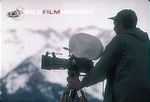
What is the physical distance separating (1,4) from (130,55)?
113 inches

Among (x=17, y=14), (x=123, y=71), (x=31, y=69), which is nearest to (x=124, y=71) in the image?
(x=123, y=71)

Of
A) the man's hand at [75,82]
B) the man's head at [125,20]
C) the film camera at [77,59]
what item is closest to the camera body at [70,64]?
the film camera at [77,59]

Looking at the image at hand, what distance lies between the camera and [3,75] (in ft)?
15.2

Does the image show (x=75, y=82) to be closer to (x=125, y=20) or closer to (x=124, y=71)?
(x=124, y=71)

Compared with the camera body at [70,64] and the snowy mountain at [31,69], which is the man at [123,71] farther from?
the snowy mountain at [31,69]

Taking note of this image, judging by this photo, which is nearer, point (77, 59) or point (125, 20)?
point (125, 20)

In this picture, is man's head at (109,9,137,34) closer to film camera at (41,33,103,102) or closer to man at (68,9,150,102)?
man at (68,9,150,102)

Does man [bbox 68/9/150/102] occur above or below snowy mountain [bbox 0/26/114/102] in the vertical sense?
above

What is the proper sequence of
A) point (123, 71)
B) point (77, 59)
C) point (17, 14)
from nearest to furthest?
point (123, 71) → point (77, 59) → point (17, 14)

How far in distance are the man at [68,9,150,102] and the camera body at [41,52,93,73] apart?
0.17 m

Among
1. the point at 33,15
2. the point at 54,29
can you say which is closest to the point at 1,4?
the point at 33,15

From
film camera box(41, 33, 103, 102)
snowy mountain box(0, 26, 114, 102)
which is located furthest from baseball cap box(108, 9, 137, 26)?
→ snowy mountain box(0, 26, 114, 102)

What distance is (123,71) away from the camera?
2.16 metres

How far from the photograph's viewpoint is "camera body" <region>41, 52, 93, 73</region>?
2.37 metres
